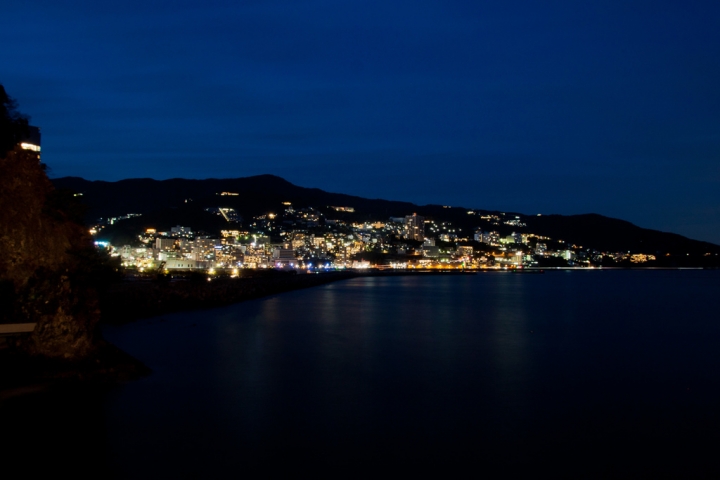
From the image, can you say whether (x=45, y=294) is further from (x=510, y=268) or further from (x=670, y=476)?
(x=510, y=268)

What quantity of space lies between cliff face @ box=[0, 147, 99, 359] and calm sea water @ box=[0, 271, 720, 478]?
918 mm

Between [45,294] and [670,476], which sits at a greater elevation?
[45,294]

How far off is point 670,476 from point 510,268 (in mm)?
107057

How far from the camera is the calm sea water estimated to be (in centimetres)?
639

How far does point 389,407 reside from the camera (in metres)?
8.69

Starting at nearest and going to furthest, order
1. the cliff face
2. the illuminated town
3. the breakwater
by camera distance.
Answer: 1. the cliff face
2. the breakwater
3. the illuminated town

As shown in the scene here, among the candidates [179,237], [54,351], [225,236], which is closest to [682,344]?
[54,351]

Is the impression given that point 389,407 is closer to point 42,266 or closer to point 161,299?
point 42,266

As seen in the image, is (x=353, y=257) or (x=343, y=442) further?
(x=353, y=257)

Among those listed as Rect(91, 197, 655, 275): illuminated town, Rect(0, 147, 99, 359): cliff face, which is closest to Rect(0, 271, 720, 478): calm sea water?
Rect(0, 147, 99, 359): cliff face

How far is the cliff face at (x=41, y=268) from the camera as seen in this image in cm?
849

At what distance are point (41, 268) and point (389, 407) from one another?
16.4ft

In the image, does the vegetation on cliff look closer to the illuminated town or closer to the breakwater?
the breakwater

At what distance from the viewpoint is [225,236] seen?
324 ft
